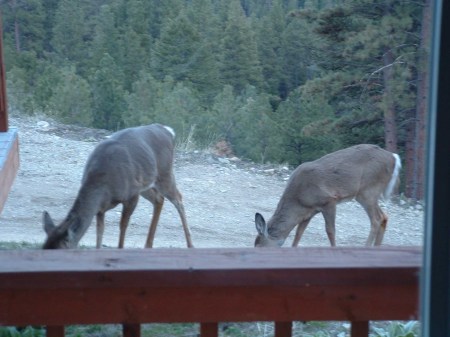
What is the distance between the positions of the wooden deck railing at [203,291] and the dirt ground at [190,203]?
6.59 m

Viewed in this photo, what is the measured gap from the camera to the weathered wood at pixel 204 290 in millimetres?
1994

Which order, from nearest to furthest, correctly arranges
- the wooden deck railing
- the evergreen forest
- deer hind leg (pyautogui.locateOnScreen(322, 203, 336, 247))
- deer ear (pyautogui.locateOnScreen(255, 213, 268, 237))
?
the wooden deck railing → deer ear (pyautogui.locateOnScreen(255, 213, 268, 237)) → deer hind leg (pyautogui.locateOnScreen(322, 203, 336, 247)) → the evergreen forest

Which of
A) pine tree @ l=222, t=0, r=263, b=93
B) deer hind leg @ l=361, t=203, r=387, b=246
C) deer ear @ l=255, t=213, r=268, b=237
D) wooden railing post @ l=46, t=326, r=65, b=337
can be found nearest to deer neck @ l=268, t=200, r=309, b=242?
deer ear @ l=255, t=213, r=268, b=237

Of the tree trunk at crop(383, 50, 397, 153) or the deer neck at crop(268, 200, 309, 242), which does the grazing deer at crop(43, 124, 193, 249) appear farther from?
the tree trunk at crop(383, 50, 397, 153)

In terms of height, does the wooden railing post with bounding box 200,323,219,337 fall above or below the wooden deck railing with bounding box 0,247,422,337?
below

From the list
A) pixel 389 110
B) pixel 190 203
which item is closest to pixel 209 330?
pixel 190 203

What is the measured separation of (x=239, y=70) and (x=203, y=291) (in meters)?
27.8

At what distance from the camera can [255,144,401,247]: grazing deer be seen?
8.41 meters

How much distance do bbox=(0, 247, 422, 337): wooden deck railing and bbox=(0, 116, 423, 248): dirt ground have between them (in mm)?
6587

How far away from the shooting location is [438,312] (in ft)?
5.13

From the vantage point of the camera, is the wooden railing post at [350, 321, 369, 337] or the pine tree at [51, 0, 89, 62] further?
the pine tree at [51, 0, 89, 62]

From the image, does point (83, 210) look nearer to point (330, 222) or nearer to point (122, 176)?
point (122, 176)

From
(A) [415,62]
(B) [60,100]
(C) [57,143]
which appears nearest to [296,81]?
(B) [60,100]

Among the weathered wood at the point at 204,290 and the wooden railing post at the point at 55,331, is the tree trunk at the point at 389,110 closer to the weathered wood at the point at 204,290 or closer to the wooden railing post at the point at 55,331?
the weathered wood at the point at 204,290
